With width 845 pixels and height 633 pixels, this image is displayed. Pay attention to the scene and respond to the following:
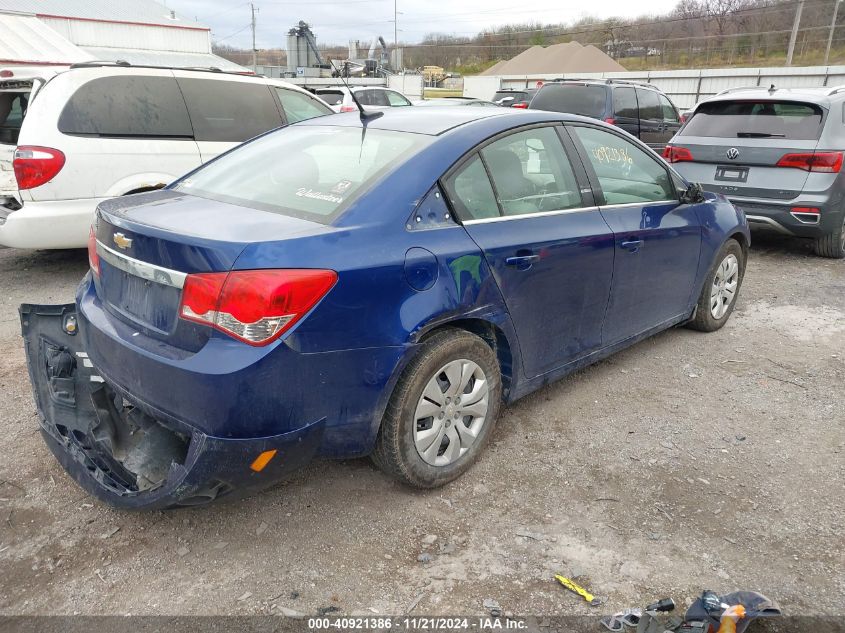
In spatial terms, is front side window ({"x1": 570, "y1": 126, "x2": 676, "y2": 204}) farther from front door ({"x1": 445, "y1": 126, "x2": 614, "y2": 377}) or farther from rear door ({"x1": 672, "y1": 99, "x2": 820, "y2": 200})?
rear door ({"x1": 672, "y1": 99, "x2": 820, "y2": 200})

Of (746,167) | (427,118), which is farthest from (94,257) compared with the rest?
(746,167)

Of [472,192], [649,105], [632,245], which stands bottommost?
[632,245]


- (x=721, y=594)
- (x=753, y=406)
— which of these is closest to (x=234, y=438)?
(x=721, y=594)

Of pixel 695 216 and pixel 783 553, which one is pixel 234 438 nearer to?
pixel 783 553

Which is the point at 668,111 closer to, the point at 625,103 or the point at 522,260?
the point at 625,103

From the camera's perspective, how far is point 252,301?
85.6 inches

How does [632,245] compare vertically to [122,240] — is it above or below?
below

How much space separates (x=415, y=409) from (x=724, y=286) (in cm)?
326

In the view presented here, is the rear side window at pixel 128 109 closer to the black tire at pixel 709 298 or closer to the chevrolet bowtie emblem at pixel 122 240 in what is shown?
the chevrolet bowtie emblem at pixel 122 240

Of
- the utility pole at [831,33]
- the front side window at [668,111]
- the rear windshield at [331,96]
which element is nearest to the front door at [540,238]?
the front side window at [668,111]

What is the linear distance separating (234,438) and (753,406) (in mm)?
3029

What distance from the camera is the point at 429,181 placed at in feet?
9.00

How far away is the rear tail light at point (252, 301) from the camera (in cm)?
218

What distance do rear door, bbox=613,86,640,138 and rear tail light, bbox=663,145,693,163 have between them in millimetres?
3225
